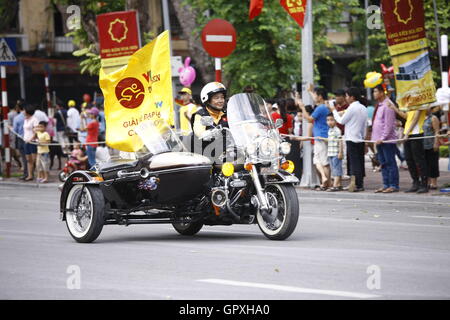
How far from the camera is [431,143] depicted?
18.4 metres

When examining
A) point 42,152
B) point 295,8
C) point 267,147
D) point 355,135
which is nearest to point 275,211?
point 267,147

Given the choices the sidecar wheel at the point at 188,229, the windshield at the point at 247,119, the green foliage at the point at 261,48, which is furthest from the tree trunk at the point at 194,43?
the windshield at the point at 247,119

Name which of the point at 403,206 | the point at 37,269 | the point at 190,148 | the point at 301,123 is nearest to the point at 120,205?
the point at 190,148

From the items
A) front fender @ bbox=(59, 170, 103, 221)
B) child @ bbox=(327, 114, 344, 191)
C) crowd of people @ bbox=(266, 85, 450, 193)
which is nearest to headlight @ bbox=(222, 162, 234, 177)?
front fender @ bbox=(59, 170, 103, 221)

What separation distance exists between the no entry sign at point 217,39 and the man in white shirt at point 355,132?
105 inches

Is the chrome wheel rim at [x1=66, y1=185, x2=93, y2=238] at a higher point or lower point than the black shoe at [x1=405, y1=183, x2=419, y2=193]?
higher

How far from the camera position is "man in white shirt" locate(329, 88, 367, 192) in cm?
1933

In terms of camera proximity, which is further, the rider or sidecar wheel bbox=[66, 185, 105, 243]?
the rider

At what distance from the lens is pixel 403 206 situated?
16750mm

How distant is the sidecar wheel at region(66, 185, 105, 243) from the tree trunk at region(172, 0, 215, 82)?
1641 cm

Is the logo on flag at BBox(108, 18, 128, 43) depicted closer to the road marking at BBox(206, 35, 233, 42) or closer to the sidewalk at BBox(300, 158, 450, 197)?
the road marking at BBox(206, 35, 233, 42)

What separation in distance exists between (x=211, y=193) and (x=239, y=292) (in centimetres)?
375

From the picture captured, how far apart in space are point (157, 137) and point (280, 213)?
179 centimetres

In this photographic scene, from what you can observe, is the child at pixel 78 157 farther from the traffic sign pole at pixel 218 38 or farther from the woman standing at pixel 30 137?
the traffic sign pole at pixel 218 38
